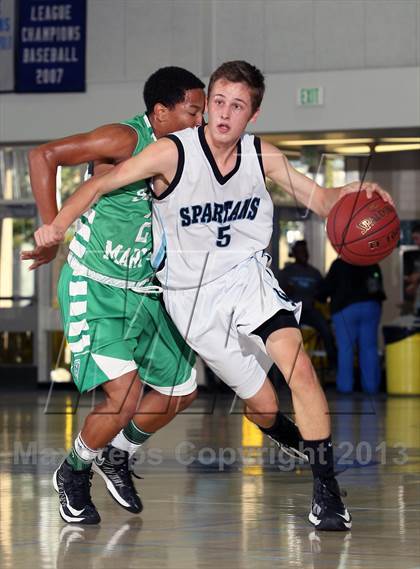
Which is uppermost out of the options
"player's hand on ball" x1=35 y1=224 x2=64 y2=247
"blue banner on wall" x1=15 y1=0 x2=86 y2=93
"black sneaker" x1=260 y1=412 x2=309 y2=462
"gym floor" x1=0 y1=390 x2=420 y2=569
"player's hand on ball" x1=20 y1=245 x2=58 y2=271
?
"blue banner on wall" x1=15 y1=0 x2=86 y2=93

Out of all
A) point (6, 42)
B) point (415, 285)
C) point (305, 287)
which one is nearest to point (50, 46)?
point (6, 42)

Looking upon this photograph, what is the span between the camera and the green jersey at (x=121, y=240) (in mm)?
6398

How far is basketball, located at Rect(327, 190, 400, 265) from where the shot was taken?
616 cm

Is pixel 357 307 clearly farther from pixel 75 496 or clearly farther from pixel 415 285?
pixel 75 496

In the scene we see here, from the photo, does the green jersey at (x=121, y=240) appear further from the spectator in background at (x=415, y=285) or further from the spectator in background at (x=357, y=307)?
the spectator in background at (x=415, y=285)

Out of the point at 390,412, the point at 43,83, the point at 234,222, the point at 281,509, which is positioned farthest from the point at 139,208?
the point at 43,83

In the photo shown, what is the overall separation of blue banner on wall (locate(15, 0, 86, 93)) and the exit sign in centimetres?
277

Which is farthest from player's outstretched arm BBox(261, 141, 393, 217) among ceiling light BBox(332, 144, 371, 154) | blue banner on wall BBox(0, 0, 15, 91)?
ceiling light BBox(332, 144, 371, 154)

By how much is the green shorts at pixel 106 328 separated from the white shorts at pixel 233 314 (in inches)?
7.6

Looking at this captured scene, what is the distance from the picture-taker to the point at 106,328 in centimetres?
638

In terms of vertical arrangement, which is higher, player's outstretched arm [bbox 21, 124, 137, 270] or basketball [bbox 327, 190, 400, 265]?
player's outstretched arm [bbox 21, 124, 137, 270]

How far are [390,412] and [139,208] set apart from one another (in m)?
7.86

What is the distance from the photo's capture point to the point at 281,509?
6.62 meters

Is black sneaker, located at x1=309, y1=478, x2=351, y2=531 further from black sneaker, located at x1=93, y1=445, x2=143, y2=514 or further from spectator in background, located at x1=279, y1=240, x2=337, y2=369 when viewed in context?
spectator in background, located at x1=279, y1=240, x2=337, y2=369
